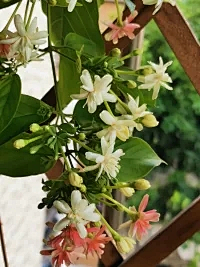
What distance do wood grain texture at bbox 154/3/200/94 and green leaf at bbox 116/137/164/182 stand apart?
0.28 metres

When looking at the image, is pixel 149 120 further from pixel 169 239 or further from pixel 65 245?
pixel 169 239

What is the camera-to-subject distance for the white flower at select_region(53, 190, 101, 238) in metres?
0.51

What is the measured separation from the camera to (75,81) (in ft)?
2.05

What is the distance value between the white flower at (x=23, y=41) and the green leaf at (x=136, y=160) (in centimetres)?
15

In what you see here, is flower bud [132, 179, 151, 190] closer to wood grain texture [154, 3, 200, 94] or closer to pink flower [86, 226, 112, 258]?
pink flower [86, 226, 112, 258]

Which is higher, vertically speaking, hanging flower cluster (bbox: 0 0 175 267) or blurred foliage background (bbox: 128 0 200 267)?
hanging flower cluster (bbox: 0 0 175 267)

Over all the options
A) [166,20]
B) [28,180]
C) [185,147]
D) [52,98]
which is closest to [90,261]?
[28,180]

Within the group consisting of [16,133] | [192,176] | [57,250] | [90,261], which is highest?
[16,133]

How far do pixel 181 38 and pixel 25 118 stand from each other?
36cm

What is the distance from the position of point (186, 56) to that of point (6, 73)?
37 centimetres

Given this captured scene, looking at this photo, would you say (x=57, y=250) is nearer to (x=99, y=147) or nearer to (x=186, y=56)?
(x=99, y=147)

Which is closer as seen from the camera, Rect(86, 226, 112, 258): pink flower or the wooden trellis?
Rect(86, 226, 112, 258): pink flower

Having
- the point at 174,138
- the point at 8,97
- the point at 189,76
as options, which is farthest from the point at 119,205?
the point at 174,138


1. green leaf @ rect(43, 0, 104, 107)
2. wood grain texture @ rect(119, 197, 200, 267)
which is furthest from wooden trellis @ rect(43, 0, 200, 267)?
green leaf @ rect(43, 0, 104, 107)
